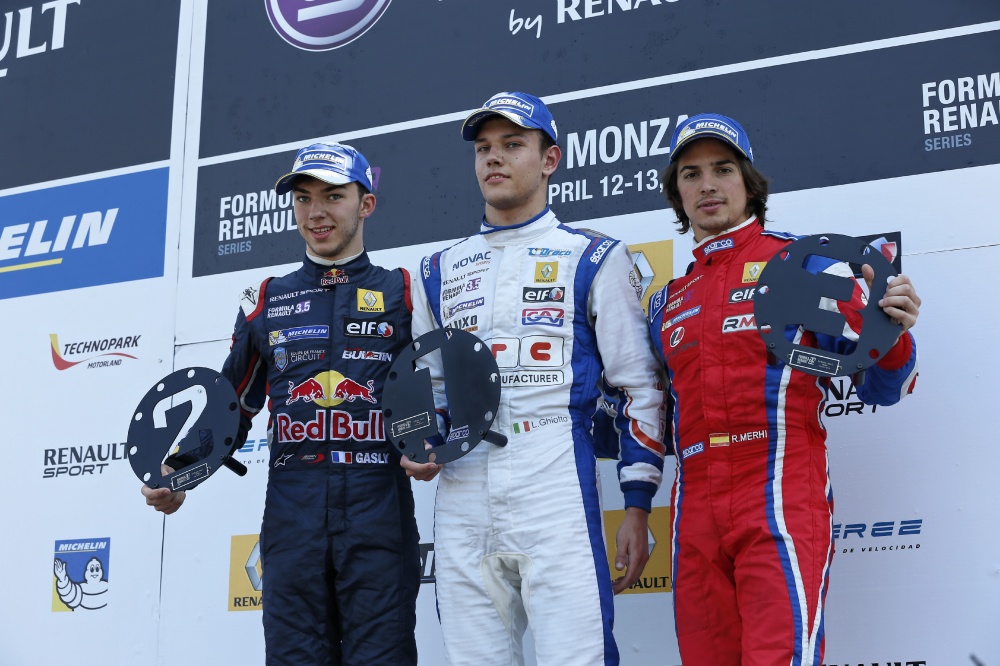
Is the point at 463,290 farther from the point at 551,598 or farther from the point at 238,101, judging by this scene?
the point at 238,101

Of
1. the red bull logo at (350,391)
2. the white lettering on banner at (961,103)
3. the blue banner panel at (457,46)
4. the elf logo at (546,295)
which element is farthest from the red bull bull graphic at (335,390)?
the white lettering on banner at (961,103)

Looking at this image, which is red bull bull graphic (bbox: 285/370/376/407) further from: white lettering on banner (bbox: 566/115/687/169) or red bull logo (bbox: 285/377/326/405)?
white lettering on banner (bbox: 566/115/687/169)

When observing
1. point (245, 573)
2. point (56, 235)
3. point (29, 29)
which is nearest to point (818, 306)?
point (245, 573)

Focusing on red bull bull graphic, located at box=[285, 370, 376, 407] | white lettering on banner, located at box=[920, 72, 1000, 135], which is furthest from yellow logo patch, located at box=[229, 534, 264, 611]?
white lettering on banner, located at box=[920, 72, 1000, 135]

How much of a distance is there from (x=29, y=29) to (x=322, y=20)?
5.11 ft

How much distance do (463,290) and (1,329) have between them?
271 centimetres

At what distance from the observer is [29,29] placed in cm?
512

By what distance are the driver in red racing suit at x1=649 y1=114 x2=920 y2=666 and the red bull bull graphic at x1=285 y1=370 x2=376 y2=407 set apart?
753 mm

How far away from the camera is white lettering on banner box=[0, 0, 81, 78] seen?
16.5 ft

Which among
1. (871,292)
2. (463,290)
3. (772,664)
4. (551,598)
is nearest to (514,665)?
(551,598)

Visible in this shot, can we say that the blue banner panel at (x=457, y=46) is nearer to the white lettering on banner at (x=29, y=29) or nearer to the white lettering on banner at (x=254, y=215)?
the white lettering on banner at (x=254, y=215)

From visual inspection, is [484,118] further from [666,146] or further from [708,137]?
[666,146]

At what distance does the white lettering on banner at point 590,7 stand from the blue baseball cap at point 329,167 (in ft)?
3.44

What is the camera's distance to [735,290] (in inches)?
107
